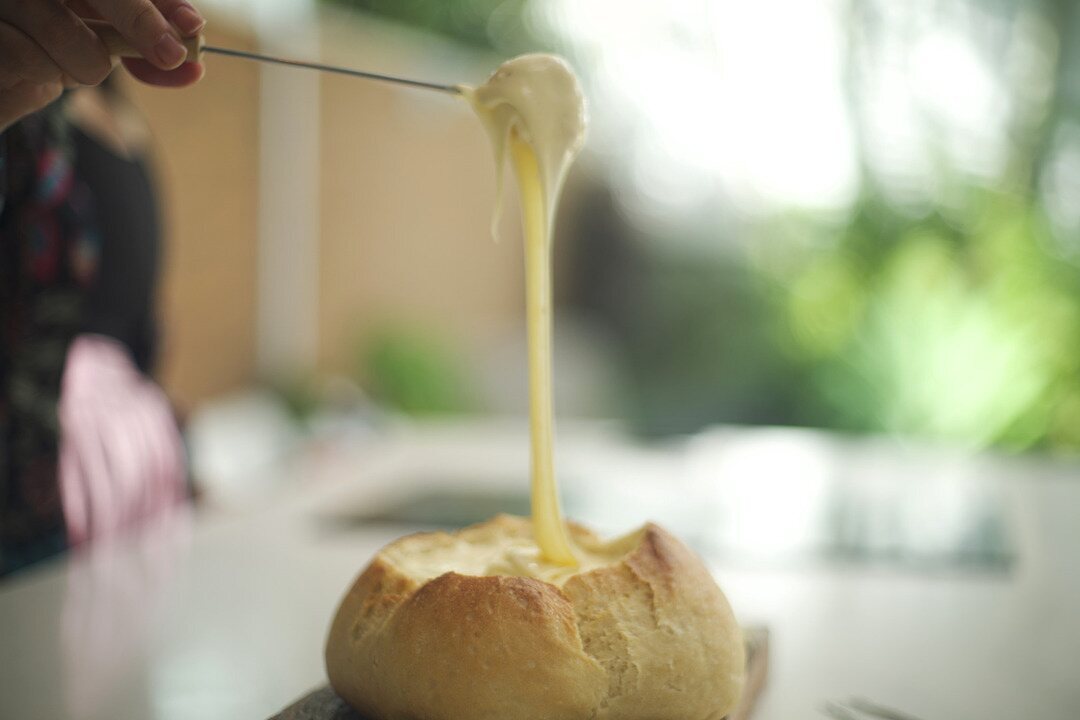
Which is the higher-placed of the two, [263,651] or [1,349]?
[1,349]

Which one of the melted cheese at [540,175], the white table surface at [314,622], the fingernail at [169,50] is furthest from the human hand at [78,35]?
the white table surface at [314,622]

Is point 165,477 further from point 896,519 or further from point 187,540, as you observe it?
point 896,519

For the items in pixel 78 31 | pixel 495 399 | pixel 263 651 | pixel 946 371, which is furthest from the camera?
pixel 495 399

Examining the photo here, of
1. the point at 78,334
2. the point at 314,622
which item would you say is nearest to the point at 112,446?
the point at 78,334

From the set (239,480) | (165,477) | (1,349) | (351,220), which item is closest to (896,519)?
(165,477)

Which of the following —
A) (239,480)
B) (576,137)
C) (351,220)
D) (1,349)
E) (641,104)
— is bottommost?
(239,480)

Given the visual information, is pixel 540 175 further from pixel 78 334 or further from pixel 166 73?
pixel 78 334

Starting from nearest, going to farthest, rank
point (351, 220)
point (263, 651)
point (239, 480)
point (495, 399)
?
point (263, 651) → point (239, 480) → point (351, 220) → point (495, 399)
